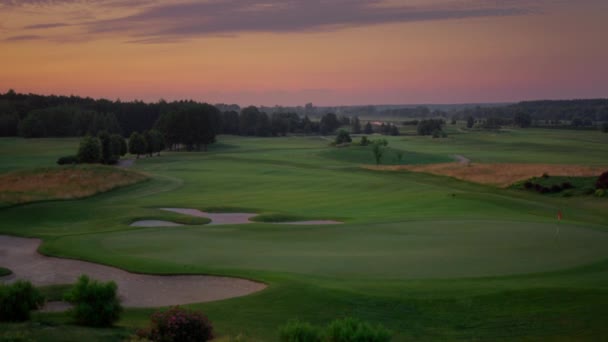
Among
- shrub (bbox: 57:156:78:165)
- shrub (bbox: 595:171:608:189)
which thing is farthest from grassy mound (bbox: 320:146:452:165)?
shrub (bbox: 595:171:608:189)

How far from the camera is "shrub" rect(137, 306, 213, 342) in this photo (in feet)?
40.1

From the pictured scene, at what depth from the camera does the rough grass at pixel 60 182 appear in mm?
45375

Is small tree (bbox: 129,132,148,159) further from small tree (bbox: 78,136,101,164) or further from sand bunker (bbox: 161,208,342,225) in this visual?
sand bunker (bbox: 161,208,342,225)

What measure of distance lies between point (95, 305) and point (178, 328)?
292 cm

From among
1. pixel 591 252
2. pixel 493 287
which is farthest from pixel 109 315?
pixel 591 252

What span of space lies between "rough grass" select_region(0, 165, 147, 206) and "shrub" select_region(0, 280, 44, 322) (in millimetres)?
30430

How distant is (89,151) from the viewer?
7812 cm

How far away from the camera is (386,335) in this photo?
10133mm

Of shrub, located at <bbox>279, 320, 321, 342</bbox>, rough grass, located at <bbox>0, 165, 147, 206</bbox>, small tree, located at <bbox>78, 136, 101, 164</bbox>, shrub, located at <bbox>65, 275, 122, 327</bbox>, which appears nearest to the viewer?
shrub, located at <bbox>279, 320, 321, 342</bbox>

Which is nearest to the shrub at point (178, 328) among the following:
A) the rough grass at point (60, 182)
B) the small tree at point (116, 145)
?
the rough grass at point (60, 182)

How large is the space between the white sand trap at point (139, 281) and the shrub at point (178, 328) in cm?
516

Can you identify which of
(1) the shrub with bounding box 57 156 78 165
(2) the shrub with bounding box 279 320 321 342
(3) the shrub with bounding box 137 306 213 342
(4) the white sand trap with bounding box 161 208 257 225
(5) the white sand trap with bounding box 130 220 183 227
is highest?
(2) the shrub with bounding box 279 320 321 342

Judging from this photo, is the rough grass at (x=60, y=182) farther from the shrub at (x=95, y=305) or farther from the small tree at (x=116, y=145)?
the small tree at (x=116, y=145)

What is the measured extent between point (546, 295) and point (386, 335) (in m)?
8.23
